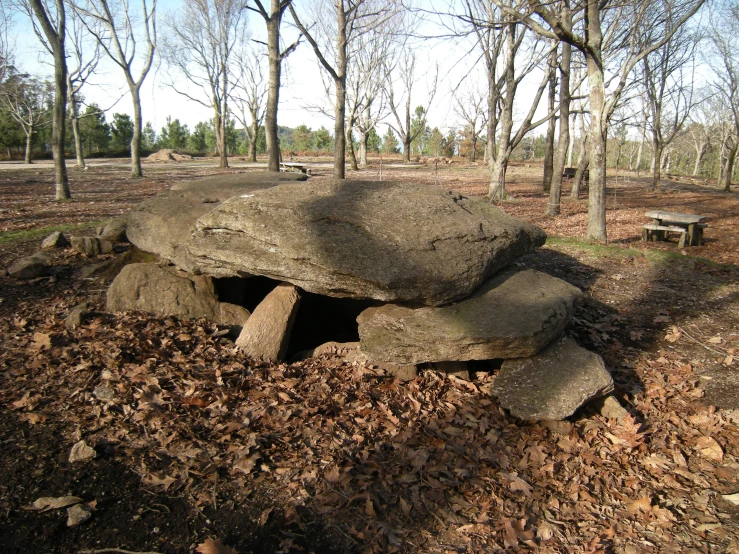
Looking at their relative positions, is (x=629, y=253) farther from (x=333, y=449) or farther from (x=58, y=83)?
(x=58, y=83)

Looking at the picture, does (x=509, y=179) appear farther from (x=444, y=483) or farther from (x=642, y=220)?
(x=444, y=483)

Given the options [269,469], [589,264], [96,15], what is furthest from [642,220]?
[96,15]

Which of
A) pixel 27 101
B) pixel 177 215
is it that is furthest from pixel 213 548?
pixel 27 101

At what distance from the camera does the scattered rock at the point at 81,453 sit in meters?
3.42

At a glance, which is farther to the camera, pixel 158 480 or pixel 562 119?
pixel 562 119

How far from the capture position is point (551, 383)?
13.9 feet

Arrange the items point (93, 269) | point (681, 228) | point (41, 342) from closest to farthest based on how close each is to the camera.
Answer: point (41, 342)
point (93, 269)
point (681, 228)

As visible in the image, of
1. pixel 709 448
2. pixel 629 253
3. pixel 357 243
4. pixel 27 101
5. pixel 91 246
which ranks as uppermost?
pixel 27 101

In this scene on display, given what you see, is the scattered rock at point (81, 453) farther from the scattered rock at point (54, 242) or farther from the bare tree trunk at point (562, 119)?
the bare tree trunk at point (562, 119)

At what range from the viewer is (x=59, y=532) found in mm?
2900

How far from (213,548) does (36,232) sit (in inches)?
289

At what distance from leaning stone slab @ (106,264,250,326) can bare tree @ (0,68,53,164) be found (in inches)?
1144

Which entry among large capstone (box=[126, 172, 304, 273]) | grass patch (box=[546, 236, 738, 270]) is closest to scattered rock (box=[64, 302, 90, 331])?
large capstone (box=[126, 172, 304, 273])

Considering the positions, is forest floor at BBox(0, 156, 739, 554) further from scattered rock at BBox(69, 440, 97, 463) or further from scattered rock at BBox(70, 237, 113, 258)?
scattered rock at BBox(70, 237, 113, 258)
